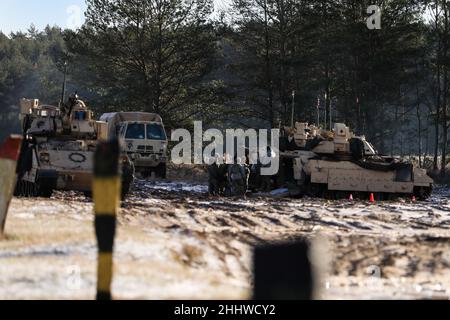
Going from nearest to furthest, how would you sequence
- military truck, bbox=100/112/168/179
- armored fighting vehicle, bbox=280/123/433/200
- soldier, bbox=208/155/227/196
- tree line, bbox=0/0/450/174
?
armored fighting vehicle, bbox=280/123/433/200 < soldier, bbox=208/155/227/196 < military truck, bbox=100/112/168/179 < tree line, bbox=0/0/450/174

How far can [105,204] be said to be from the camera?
509 centimetres

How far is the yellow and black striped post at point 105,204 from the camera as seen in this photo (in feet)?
16.4

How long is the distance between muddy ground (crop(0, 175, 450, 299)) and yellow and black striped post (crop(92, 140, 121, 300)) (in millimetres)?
481

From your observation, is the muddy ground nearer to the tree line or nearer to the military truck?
the military truck

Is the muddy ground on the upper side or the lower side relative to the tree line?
lower

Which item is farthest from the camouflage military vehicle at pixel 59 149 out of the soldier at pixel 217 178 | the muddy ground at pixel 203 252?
the soldier at pixel 217 178

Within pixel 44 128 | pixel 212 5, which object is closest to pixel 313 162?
pixel 44 128

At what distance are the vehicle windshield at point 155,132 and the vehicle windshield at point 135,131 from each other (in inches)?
A: 9.9

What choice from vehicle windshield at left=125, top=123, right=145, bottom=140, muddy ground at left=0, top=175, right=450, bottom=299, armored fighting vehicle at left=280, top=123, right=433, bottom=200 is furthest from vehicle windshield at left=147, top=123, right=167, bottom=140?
muddy ground at left=0, top=175, right=450, bottom=299

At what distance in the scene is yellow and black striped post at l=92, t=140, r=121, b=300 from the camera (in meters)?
4.99

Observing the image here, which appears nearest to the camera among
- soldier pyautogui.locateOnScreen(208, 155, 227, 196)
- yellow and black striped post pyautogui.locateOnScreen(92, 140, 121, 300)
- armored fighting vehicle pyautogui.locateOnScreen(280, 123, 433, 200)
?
yellow and black striped post pyautogui.locateOnScreen(92, 140, 121, 300)

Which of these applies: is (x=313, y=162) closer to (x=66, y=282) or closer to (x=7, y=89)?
(x=66, y=282)

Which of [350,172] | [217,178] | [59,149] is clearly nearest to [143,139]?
[217,178]

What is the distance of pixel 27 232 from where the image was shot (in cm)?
894
